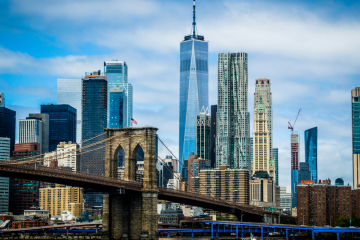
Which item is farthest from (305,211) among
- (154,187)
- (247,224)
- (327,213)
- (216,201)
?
(154,187)

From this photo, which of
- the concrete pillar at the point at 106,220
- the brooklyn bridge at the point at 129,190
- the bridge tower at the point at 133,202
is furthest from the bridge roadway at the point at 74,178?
the concrete pillar at the point at 106,220

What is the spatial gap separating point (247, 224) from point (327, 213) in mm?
27138

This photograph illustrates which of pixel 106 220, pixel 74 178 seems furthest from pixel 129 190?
pixel 74 178

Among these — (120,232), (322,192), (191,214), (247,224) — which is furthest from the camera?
(191,214)

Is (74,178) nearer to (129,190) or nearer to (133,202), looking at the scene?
(129,190)

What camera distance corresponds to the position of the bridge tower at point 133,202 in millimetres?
83938

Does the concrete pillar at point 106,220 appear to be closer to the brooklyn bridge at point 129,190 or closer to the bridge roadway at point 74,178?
the brooklyn bridge at point 129,190

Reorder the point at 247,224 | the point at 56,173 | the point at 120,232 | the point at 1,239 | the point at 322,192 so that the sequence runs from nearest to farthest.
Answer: the point at 56,173, the point at 120,232, the point at 1,239, the point at 247,224, the point at 322,192

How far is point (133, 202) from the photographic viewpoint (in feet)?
280

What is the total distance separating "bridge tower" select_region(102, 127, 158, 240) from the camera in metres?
83.9

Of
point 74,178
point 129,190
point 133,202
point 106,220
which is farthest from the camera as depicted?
point 133,202

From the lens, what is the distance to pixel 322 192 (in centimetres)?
14338

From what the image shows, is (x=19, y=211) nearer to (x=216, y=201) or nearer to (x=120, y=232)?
(x=216, y=201)

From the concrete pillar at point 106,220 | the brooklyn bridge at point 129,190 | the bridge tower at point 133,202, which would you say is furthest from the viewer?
the bridge tower at point 133,202
